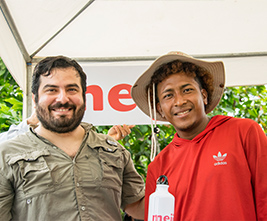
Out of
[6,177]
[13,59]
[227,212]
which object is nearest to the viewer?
[227,212]

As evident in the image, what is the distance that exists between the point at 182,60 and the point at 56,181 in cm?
112

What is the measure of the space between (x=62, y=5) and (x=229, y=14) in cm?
150

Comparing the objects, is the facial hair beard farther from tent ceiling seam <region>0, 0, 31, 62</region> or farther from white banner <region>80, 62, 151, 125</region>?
white banner <region>80, 62, 151, 125</region>

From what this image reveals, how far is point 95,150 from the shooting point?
2232mm

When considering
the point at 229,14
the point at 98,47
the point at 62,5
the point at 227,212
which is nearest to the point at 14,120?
the point at 98,47

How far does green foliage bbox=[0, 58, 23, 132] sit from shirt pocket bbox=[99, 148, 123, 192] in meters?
2.37

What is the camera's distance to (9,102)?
4820mm

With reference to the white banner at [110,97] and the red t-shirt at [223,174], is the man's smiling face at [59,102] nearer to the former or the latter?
the red t-shirt at [223,174]

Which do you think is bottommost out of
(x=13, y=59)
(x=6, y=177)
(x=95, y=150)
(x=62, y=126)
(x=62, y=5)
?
(x=6, y=177)

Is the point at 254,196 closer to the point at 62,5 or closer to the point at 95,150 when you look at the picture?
the point at 95,150

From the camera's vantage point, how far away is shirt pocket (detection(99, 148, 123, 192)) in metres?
2.15

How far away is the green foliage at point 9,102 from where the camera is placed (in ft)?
14.1

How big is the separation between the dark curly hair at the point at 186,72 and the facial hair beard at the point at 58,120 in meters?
0.57

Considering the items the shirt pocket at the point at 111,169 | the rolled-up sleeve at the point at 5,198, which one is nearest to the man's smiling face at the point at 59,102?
the shirt pocket at the point at 111,169
